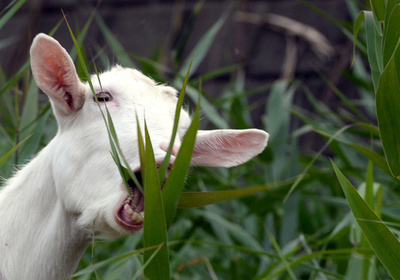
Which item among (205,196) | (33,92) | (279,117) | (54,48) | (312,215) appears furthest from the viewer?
(312,215)

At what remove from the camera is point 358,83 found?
9.74 ft

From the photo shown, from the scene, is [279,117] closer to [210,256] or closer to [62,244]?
[210,256]

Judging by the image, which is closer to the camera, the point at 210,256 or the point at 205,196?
the point at 205,196

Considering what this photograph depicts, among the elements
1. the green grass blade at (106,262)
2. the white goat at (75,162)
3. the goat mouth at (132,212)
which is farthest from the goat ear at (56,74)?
the green grass blade at (106,262)

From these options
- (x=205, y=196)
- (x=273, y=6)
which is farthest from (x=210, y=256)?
(x=273, y=6)

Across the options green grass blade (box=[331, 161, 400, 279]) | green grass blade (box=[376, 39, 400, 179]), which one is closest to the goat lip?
green grass blade (box=[331, 161, 400, 279])

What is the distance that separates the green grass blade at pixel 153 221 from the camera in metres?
1.17

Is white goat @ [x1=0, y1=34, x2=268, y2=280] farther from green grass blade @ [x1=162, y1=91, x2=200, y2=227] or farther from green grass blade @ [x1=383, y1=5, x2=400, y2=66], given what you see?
green grass blade @ [x1=383, y1=5, x2=400, y2=66]

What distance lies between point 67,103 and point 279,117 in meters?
1.45

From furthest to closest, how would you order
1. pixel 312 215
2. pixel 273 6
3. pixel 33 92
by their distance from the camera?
pixel 273 6
pixel 312 215
pixel 33 92

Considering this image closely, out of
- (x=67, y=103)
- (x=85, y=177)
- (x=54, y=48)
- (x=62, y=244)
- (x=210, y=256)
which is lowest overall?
(x=210, y=256)

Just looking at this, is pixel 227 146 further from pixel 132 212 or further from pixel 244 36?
pixel 244 36

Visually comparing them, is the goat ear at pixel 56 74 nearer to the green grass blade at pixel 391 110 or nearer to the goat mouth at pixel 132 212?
the goat mouth at pixel 132 212

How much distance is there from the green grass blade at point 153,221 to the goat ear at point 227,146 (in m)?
0.29
